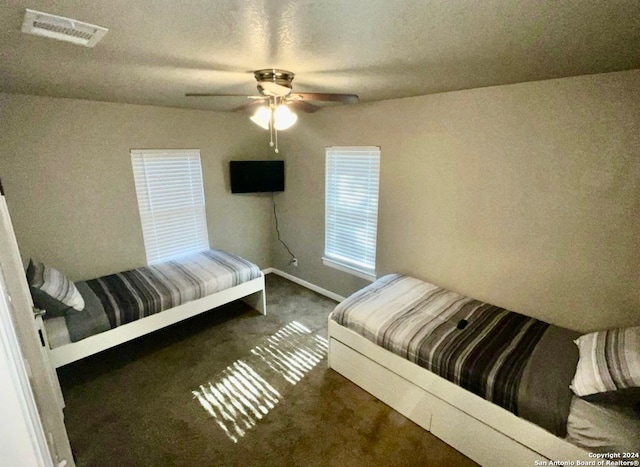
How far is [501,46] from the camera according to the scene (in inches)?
54.3

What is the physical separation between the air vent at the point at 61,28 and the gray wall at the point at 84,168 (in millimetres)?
2010

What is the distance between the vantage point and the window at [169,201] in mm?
3357

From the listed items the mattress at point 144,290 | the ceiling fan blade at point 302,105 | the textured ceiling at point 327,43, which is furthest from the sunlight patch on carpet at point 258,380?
the textured ceiling at point 327,43

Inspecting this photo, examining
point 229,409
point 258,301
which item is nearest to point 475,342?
point 229,409

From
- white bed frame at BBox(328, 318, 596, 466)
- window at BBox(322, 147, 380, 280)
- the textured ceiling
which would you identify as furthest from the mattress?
the textured ceiling

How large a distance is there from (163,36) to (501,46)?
147 centimetres

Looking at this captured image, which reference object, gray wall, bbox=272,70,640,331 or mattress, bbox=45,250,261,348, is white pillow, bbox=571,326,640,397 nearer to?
gray wall, bbox=272,70,640,331

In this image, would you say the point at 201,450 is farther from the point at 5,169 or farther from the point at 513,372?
the point at 5,169

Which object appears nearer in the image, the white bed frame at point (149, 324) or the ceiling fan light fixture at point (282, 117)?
the ceiling fan light fixture at point (282, 117)

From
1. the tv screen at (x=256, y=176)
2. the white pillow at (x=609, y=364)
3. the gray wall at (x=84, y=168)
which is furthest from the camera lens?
the tv screen at (x=256, y=176)

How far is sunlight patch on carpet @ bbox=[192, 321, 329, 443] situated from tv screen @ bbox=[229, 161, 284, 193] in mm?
1889

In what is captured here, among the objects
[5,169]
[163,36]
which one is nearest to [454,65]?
[163,36]

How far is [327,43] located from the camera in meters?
1.33

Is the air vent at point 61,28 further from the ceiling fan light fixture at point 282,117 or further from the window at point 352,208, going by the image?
the window at point 352,208
